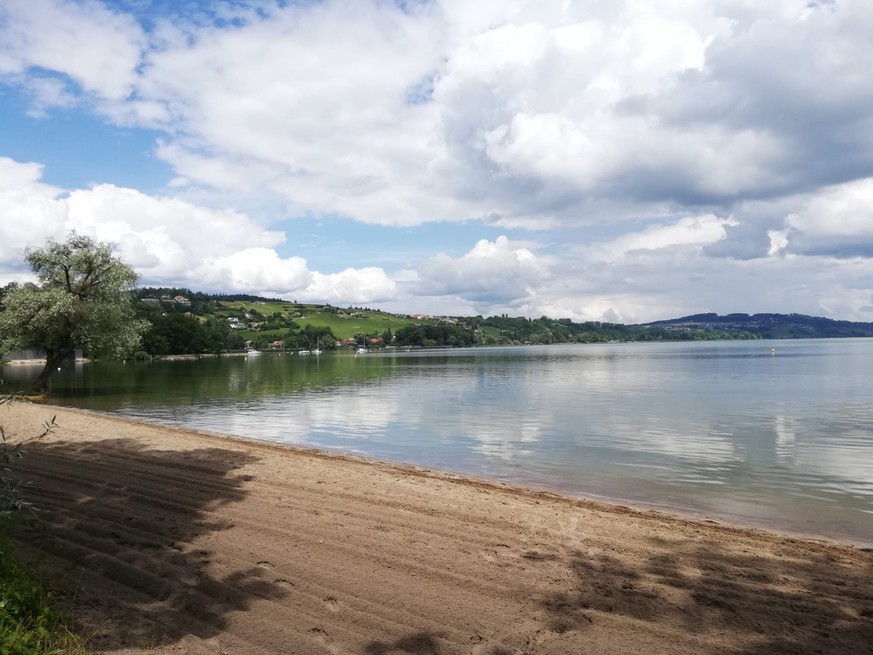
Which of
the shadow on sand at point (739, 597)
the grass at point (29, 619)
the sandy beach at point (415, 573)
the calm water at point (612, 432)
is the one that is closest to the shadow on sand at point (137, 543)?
the sandy beach at point (415, 573)

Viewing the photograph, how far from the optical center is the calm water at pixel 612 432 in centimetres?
1530

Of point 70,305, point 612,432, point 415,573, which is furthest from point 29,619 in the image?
point 70,305

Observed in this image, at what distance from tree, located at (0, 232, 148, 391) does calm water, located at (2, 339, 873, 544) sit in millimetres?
4171

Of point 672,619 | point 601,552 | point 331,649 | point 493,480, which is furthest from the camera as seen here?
point 493,480

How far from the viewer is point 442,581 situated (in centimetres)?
755

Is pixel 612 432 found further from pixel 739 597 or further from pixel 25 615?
pixel 25 615

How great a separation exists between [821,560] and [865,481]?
405 inches

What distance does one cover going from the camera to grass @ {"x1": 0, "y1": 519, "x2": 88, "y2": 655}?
4.67m

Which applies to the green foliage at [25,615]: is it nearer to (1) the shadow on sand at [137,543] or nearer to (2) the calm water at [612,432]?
(1) the shadow on sand at [137,543]

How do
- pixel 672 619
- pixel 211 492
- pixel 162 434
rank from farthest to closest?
pixel 162 434 → pixel 211 492 → pixel 672 619

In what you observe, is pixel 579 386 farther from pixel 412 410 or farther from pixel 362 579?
pixel 362 579

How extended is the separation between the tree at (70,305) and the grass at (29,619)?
35.5m

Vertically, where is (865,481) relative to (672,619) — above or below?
below

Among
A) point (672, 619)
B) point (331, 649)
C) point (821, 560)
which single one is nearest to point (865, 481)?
point (821, 560)
